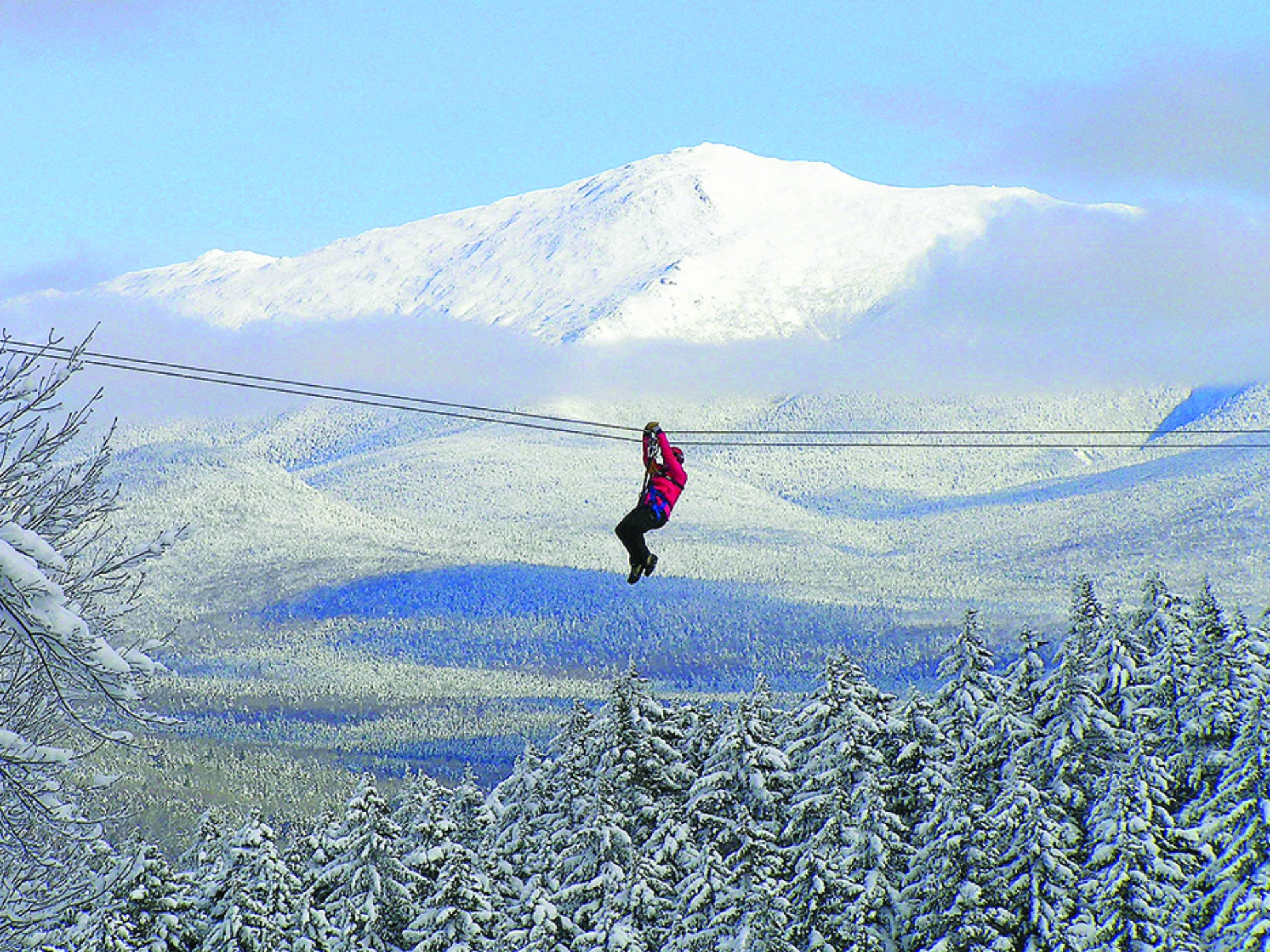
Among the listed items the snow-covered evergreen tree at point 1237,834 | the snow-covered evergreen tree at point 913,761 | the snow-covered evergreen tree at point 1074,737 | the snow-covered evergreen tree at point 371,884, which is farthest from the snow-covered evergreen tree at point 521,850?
the snow-covered evergreen tree at point 1237,834

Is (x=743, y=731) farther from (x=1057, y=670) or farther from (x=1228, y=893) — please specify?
(x=1228, y=893)

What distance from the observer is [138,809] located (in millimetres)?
17094

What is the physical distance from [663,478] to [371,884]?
15012mm

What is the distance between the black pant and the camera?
61.7 ft

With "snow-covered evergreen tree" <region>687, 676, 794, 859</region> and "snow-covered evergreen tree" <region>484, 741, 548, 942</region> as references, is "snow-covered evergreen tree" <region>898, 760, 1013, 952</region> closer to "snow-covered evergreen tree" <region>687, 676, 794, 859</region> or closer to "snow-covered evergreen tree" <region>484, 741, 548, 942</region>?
"snow-covered evergreen tree" <region>687, 676, 794, 859</region>

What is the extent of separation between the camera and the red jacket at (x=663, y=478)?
18.7m

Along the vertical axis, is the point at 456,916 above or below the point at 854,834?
below

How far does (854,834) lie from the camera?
2494 centimetres

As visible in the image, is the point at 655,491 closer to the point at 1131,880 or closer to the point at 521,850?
the point at 1131,880

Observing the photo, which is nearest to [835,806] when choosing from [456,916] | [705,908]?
[705,908]

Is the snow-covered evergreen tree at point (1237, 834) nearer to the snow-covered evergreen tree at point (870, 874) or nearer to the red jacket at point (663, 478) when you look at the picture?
the snow-covered evergreen tree at point (870, 874)

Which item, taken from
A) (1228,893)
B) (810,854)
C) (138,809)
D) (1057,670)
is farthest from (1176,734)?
(138,809)

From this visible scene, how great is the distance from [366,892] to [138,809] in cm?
1313

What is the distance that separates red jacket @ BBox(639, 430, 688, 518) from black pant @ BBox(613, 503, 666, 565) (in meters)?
0.10
